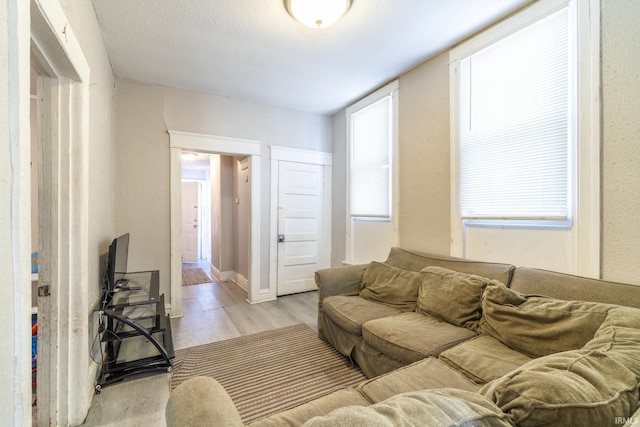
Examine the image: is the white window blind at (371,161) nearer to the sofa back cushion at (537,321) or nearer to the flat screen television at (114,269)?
the sofa back cushion at (537,321)

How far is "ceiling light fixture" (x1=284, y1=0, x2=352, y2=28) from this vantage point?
182cm

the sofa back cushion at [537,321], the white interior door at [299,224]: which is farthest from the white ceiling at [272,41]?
the sofa back cushion at [537,321]

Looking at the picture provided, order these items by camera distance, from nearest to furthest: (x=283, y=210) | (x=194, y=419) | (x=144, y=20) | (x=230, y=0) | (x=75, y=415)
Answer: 1. (x=194, y=419)
2. (x=75, y=415)
3. (x=230, y=0)
4. (x=144, y=20)
5. (x=283, y=210)

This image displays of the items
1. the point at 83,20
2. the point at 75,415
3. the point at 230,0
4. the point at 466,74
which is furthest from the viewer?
the point at 466,74

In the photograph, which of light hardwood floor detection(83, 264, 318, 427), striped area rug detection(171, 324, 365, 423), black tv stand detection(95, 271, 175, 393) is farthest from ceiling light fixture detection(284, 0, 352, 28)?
light hardwood floor detection(83, 264, 318, 427)

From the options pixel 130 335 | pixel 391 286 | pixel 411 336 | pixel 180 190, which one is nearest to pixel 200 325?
pixel 130 335

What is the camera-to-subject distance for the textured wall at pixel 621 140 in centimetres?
150

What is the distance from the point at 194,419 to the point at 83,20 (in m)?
2.36

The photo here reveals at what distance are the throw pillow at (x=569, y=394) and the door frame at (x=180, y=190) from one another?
330 cm

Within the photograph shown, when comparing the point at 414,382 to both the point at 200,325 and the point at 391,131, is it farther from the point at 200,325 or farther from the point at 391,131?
the point at 391,131

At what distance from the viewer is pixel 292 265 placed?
404cm

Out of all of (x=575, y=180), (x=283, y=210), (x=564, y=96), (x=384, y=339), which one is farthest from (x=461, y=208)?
(x=283, y=210)

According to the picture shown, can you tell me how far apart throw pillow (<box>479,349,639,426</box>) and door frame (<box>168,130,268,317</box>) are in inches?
130

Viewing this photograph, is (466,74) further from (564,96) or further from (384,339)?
(384,339)
